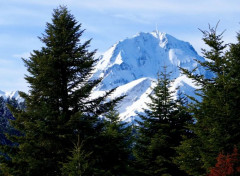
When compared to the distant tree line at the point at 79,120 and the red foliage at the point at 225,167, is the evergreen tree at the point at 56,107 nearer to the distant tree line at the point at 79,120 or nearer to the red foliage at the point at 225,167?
the distant tree line at the point at 79,120

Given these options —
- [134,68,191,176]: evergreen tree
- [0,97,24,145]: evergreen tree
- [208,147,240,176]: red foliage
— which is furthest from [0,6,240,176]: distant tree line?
[0,97,24,145]: evergreen tree

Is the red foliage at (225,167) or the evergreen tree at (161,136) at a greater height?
the evergreen tree at (161,136)

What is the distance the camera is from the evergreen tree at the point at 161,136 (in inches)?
960

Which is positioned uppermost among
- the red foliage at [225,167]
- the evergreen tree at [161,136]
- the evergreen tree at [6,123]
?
Answer: the evergreen tree at [6,123]

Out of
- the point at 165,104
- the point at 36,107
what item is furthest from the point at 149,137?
the point at 36,107

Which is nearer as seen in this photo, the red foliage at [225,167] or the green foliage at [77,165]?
the red foliage at [225,167]

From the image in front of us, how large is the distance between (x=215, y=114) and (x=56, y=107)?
858 cm

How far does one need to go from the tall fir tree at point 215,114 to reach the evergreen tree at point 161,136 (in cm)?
558

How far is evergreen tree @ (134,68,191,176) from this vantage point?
2439cm

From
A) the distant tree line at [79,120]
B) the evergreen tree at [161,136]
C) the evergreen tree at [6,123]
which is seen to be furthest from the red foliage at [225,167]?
the evergreen tree at [6,123]

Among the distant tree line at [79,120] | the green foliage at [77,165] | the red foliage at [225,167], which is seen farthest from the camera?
the distant tree line at [79,120]

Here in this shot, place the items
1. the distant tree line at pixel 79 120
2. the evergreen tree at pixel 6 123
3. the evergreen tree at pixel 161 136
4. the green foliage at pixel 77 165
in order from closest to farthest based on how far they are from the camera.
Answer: the green foliage at pixel 77 165, the distant tree line at pixel 79 120, the evergreen tree at pixel 161 136, the evergreen tree at pixel 6 123

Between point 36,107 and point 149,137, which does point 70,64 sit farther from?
point 149,137

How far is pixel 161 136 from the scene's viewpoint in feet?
79.7
